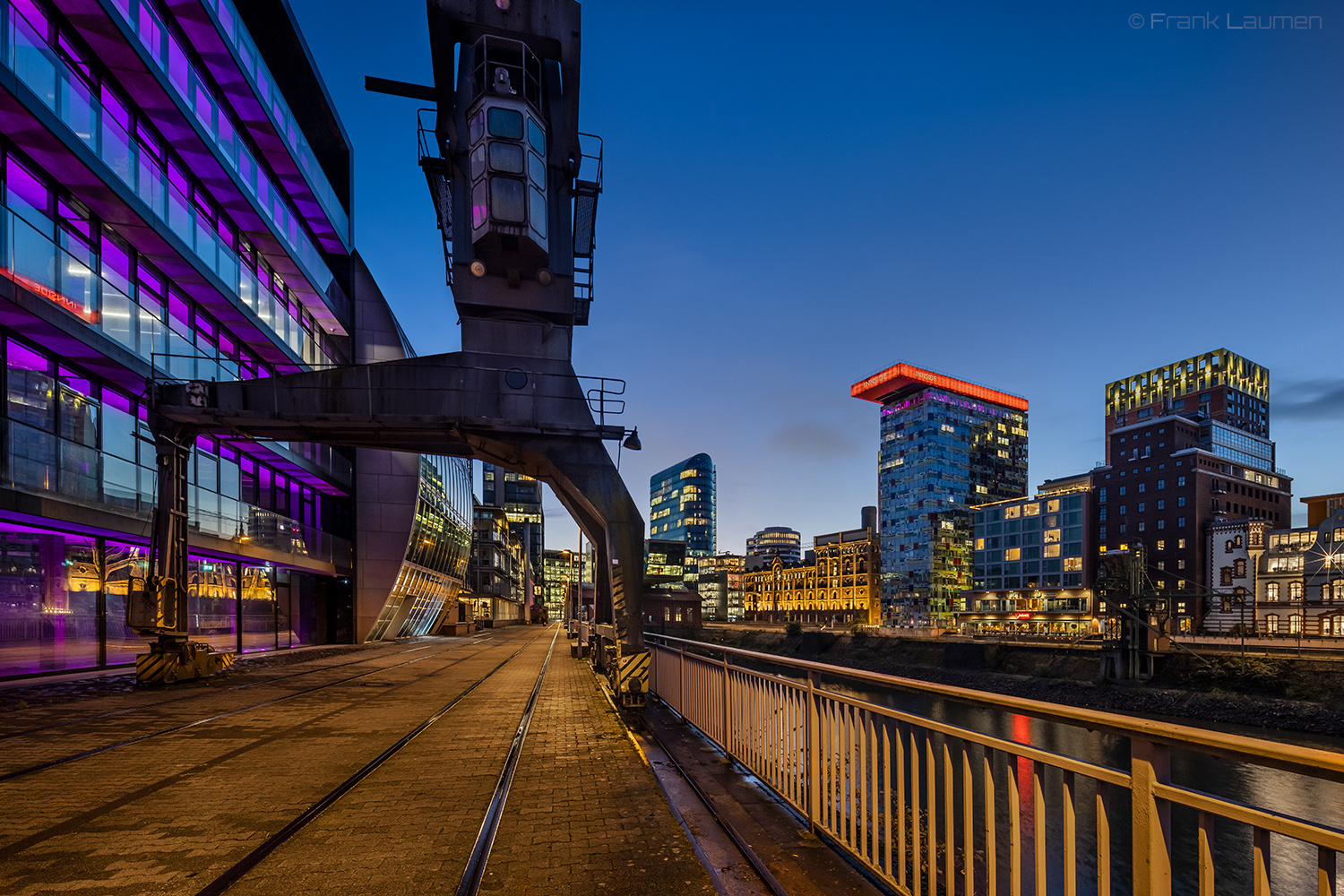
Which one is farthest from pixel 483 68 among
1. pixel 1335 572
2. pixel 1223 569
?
pixel 1223 569

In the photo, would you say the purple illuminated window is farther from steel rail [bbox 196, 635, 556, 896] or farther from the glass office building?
steel rail [bbox 196, 635, 556, 896]

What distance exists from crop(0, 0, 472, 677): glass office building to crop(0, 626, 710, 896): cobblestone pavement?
675cm

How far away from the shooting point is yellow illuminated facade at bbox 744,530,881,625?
475 ft

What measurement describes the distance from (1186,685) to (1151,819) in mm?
39009

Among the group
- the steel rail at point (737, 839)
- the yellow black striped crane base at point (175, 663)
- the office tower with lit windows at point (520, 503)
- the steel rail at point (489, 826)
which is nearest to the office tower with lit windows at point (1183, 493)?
the steel rail at point (737, 839)

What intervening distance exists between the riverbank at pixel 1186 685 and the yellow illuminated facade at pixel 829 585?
9126 centimetres

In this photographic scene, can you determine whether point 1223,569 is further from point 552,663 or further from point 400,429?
point 400,429

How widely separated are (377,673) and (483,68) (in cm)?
1551

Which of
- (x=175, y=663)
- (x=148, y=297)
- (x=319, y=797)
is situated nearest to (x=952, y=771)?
(x=319, y=797)

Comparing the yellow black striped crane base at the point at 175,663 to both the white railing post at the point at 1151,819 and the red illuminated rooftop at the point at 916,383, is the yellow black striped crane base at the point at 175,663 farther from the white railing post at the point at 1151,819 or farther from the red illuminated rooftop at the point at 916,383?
the red illuminated rooftop at the point at 916,383

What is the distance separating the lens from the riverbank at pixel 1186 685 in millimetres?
27111

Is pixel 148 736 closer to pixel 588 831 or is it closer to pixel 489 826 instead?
pixel 489 826

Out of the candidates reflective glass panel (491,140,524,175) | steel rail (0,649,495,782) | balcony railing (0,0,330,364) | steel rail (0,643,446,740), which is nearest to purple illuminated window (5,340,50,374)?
balcony railing (0,0,330,364)

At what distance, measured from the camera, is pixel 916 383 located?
5817 inches
